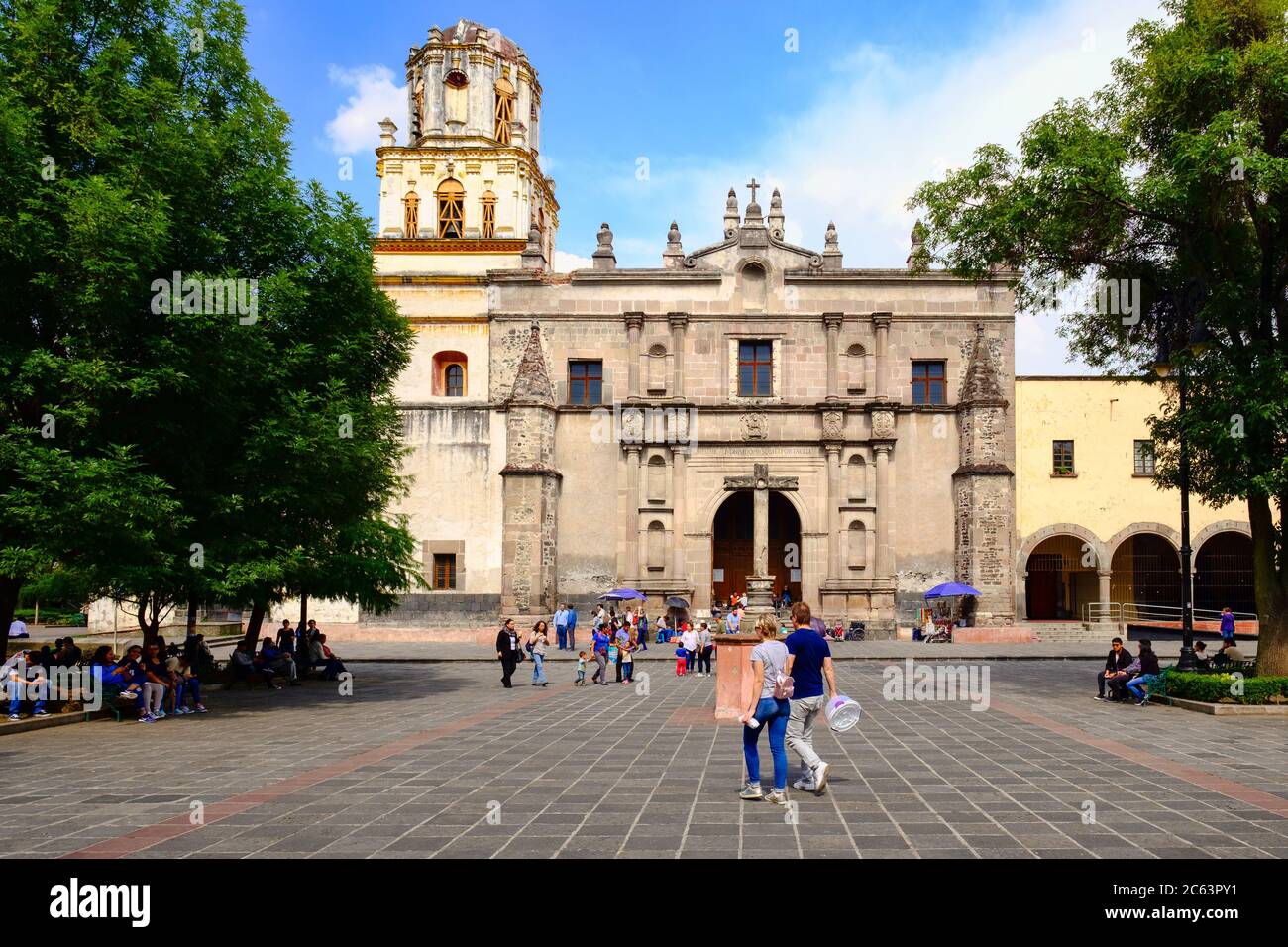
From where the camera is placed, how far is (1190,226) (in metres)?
18.4

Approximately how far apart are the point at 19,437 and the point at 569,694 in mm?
10791

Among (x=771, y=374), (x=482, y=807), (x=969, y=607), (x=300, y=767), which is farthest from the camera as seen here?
(x=771, y=374)

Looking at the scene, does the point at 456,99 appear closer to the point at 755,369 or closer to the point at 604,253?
the point at 604,253

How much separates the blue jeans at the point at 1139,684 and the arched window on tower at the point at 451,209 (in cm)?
4003

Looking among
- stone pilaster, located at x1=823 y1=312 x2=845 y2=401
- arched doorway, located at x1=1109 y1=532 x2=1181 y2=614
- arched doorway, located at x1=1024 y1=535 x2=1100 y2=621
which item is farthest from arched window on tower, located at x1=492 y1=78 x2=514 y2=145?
arched doorway, located at x1=1109 y1=532 x2=1181 y2=614

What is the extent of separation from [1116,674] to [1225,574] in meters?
25.7

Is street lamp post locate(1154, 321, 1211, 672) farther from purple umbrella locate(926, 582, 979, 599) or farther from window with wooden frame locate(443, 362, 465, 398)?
window with wooden frame locate(443, 362, 465, 398)

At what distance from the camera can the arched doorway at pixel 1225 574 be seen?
38.7 m

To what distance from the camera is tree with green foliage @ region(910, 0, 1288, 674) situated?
16.7 m

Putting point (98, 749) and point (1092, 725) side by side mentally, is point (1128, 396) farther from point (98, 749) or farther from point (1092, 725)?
point (98, 749)

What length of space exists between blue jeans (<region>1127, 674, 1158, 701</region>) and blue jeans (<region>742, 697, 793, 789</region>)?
461 inches

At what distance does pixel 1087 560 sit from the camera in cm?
3769

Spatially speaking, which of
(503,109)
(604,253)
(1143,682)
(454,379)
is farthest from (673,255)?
(1143,682)

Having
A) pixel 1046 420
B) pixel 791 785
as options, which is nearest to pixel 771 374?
pixel 1046 420
